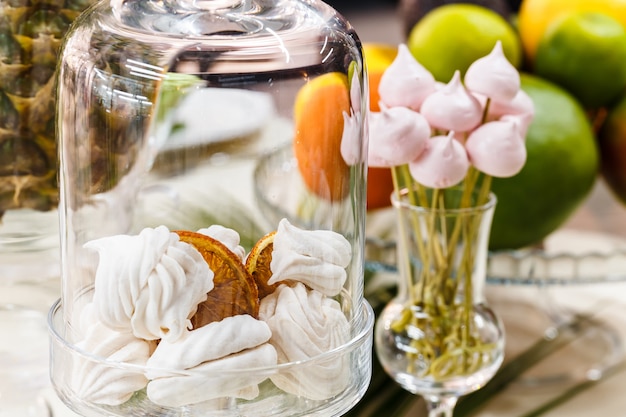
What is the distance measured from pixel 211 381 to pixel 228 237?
0.22ft

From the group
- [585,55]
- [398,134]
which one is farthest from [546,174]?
[398,134]

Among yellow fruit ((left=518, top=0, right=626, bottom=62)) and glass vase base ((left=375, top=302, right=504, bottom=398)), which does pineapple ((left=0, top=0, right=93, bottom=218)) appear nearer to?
glass vase base ((left=375, top=302, right=504, bottom=398))

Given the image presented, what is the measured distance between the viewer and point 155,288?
0.37 metres

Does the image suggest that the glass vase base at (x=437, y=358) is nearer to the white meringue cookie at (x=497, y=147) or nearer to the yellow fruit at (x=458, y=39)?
the white meringue cookie at (x=497, y=147)

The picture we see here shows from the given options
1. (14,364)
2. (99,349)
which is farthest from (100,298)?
(14,364)

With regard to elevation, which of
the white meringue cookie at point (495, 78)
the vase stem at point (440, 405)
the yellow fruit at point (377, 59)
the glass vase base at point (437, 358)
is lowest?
the vase stem at point (440, 405)

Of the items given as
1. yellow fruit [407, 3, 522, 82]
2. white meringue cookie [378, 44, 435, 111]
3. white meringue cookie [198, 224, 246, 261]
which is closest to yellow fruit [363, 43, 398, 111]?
yellow fruit [407, 3, 522, 82]

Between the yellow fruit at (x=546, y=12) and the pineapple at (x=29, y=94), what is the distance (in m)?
0.37

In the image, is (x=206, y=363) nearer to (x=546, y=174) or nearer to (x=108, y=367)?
(x=108, y=367)

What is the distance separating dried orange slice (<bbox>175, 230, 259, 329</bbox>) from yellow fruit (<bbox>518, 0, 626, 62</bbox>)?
446 mm

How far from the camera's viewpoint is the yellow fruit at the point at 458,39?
2.28ft

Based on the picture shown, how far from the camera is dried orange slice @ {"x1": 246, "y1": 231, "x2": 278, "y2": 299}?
0.39 m

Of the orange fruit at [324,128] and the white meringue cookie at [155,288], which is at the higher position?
the orange fruit at [324,128]

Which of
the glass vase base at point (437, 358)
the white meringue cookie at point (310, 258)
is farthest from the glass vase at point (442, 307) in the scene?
the white meringue cookie at point (310, 258)
